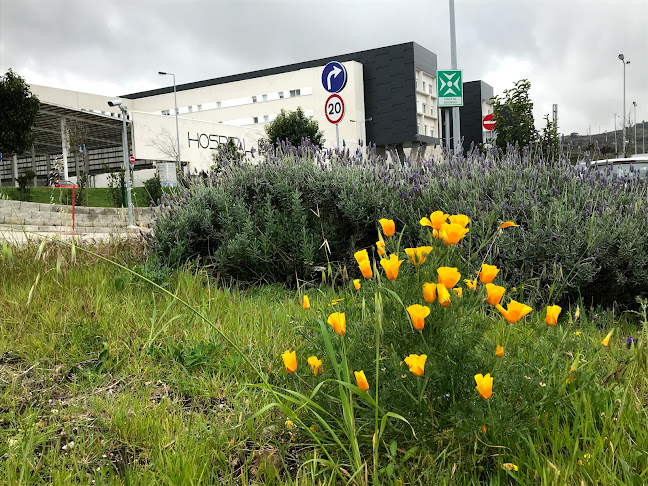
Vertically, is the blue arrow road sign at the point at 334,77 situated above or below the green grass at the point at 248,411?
above

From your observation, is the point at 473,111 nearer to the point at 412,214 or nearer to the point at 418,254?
the point at 412,214

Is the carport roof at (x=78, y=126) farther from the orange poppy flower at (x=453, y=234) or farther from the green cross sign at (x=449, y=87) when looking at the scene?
the orange poppy flower at (x=453, y=234)

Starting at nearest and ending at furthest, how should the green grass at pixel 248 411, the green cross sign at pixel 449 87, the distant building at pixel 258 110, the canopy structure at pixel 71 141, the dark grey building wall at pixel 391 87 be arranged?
the green grass at pixel 248 411, the green cross sign at pixel 449 87, the canopy structure at pixel 71 141, the distant building at pixel 258 110, the dark grey building wall at pixel 391 87

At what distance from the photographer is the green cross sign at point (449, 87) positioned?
1101cm

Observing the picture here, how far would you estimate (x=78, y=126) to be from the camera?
117ft

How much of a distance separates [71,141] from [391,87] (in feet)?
99.4

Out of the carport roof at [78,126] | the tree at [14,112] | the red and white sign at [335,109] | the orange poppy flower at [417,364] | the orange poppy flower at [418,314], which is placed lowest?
the orange poppy flower at [417,364]

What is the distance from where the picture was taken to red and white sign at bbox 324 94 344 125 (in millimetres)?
9758

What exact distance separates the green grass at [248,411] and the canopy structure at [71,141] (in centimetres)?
2929

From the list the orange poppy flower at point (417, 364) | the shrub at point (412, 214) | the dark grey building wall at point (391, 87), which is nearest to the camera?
the orange poppy flower at point (417, 364)

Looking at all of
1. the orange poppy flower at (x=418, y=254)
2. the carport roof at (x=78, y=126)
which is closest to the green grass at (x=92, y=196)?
the carport roof at (x=78, y=126)

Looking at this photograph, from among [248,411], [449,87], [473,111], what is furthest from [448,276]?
[473,111]

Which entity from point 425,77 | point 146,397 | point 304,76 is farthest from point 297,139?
point 146,397

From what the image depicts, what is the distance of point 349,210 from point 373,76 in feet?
163
